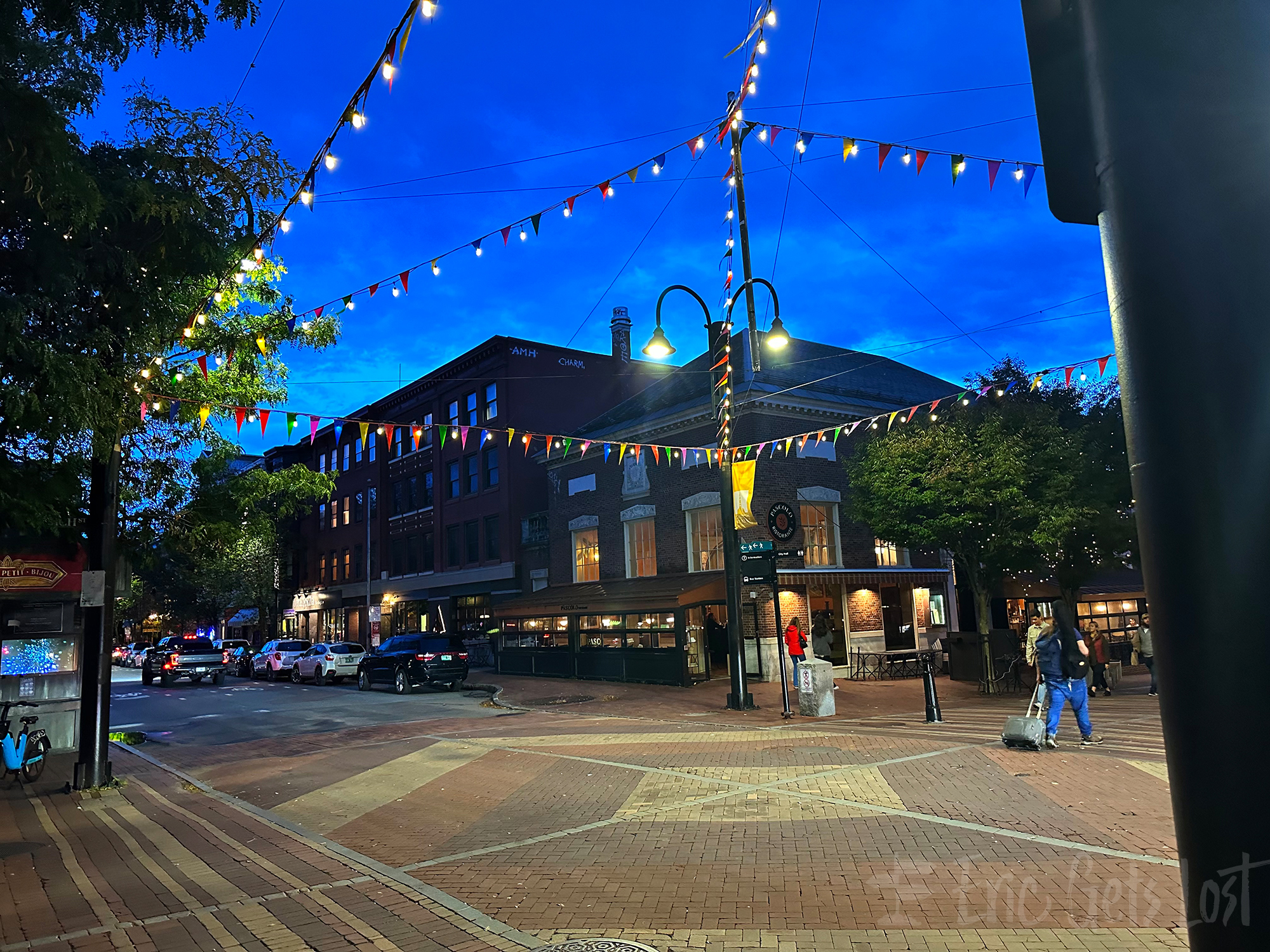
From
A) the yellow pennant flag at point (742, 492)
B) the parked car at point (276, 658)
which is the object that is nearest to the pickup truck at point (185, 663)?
the parked car at point (276, 658)

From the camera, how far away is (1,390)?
28.1ft

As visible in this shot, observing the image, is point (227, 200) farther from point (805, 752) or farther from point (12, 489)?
point (805, 752)

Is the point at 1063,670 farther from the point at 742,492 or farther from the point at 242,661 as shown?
the point at 242,661

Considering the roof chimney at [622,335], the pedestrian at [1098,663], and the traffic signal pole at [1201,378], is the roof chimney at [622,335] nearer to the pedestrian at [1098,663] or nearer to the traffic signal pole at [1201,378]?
the pedestrian at [1098,663]

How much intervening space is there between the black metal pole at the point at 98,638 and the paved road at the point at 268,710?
471cm

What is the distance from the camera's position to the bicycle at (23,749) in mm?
10469

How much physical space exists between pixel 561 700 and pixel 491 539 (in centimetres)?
1710

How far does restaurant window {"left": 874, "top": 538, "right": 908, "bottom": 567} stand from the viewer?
86.1ft

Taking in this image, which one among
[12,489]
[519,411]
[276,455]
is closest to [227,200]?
[12,489]

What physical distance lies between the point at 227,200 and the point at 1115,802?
11205 millimetres

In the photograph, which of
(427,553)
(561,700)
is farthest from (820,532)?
(427,553)

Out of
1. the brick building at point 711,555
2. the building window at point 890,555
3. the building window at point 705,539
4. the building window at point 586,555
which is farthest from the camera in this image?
the building window at point 586,555

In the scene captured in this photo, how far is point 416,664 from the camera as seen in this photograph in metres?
23.8

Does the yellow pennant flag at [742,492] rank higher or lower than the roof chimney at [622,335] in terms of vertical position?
lower
